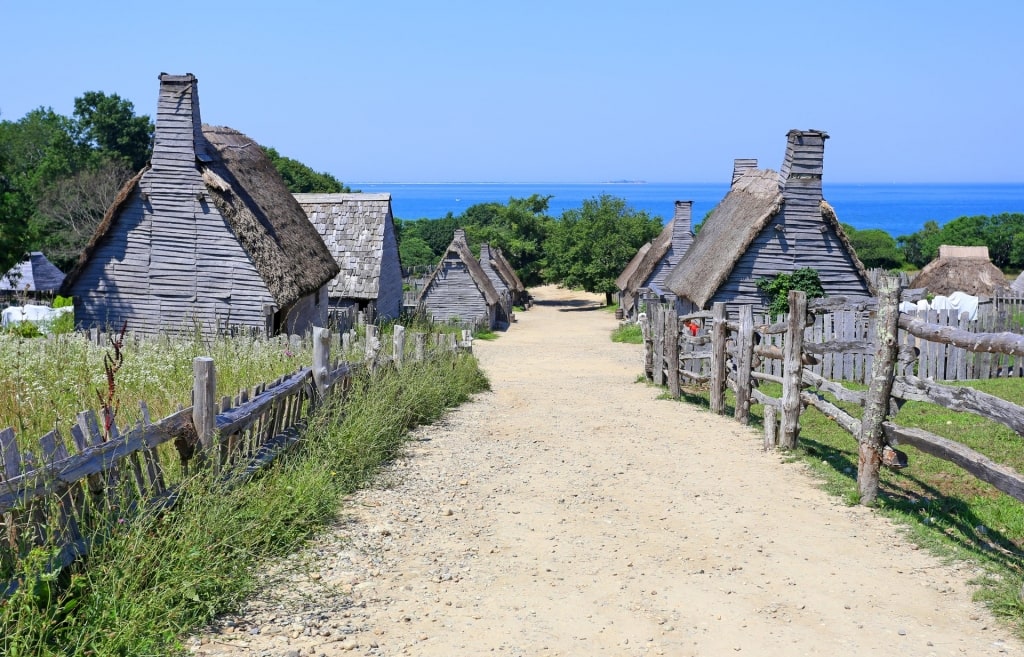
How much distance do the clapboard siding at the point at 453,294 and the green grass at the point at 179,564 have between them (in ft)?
106

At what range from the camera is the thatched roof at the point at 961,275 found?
1432 inches

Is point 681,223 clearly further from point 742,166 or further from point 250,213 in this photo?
point 250,213

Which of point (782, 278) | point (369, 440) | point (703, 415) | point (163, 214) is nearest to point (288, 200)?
point (163, 214)

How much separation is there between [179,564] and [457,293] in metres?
36.1

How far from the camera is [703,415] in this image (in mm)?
13875

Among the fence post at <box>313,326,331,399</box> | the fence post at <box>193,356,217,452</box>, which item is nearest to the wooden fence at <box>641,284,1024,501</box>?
the fence post at <box>313,326,331,399</box>

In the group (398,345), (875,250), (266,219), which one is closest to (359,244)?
(266,219)

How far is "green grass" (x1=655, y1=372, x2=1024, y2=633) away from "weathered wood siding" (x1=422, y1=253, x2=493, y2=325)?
28.3 meters

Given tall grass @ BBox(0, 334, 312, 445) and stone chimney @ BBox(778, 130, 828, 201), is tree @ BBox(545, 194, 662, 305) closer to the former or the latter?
stone chimney @ BBox(778, 130, 828, 201)

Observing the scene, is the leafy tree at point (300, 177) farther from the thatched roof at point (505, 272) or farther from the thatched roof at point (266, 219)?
the thatched roof at point (266, 219)

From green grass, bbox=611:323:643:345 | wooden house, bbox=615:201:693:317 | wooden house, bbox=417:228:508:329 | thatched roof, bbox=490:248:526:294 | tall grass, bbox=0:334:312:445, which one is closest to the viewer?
tall grass, bbox=0:334:312:445

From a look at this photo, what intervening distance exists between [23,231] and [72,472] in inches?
943

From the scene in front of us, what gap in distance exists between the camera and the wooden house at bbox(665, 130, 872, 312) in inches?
831

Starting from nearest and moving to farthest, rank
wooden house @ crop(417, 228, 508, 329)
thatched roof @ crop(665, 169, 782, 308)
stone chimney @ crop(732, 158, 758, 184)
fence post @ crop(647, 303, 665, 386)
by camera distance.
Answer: fence post @ crop(647, 303, 665, 386) < thatched roof @ crop(665, 169, 782, 308) < stone chimney @ crop(732, 158, 758, 184) < wooden house @ crop(417, 228, 508, 329)
